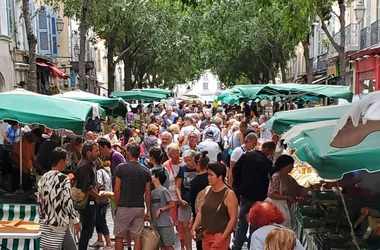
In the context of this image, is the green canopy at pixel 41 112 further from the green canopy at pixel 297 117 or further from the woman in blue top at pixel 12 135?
the woman in blue top at pixel 12 135

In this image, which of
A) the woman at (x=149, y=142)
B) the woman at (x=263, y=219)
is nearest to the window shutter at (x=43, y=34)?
the woman at (x=149, y=142)

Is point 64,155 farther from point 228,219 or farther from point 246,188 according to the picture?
point 246,188

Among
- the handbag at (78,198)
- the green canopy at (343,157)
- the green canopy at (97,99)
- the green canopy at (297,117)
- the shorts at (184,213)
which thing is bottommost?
the shorts at (184,213)

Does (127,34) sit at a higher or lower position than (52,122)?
higher

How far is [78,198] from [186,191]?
5.17ft

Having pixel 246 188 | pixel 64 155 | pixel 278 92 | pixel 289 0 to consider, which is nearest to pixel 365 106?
pixel 64 155

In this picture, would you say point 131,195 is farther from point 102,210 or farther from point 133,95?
point 133,95

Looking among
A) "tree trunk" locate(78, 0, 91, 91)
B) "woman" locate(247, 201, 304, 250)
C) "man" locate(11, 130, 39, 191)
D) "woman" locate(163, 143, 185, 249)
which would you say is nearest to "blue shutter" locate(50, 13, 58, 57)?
"tree trunk" locate(78, 0, 91, 91)

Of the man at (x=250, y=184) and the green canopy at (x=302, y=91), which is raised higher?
the green canopy at (x=302, y=91)

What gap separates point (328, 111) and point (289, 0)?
14.9 feet

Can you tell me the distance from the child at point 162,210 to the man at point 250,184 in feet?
3.08

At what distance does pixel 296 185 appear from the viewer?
24.5 ft

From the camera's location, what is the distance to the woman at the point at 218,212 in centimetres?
595

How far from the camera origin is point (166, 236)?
7.55 m
